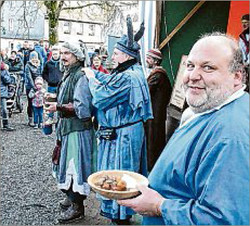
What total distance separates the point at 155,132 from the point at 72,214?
5.22ft

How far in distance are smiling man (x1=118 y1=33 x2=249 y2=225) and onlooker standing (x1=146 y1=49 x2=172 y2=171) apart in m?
3.03

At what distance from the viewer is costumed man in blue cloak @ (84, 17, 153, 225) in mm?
3180

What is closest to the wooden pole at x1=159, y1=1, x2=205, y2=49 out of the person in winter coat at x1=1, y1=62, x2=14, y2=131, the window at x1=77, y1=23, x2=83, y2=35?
the person in winter coat at x1=1, y1=62, x2=14, y2=131

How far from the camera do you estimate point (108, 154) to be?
3.33m

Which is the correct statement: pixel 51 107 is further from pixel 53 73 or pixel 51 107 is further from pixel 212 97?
pixel 53 73

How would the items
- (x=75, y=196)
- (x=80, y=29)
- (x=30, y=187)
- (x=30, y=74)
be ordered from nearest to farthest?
1. (x=75, y=196)
2. (x=30, y=187)
3. (x=30, y=74)
4. (x=80, y=29)

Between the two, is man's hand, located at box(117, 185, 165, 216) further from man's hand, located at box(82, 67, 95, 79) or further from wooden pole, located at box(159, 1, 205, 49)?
wooden pole, located at box(159, 1, 205, 49)

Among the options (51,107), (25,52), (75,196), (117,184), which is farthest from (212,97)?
(25,52)

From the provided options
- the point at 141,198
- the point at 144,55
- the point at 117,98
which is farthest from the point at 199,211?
the point at 144,55

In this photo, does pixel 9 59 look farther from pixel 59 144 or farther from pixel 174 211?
pixel 174 211

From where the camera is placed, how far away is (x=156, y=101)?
15.3 feet

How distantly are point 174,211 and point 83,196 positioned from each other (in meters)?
2.29

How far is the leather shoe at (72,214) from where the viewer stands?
3.58m

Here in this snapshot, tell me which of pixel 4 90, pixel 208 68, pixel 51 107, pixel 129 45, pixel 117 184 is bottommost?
pixel 4 90
